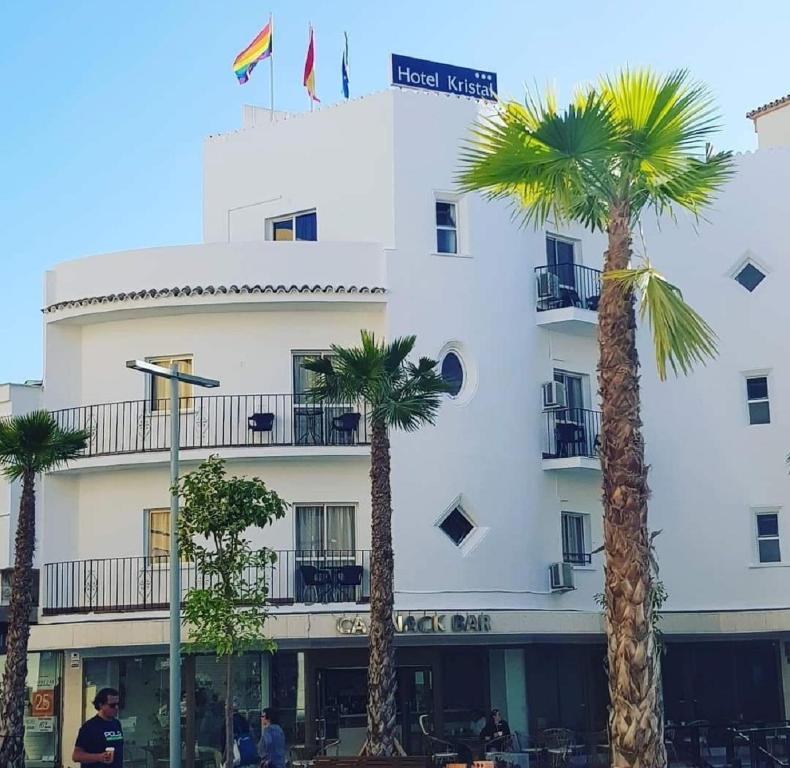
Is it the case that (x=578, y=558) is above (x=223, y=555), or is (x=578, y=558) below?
above

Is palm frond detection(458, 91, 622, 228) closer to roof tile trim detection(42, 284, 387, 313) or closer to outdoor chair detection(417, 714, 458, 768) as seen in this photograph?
roof tile trim detection(42, 284, 387, 313)

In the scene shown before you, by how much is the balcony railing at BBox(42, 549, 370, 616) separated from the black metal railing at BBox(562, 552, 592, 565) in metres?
Result: 4.94

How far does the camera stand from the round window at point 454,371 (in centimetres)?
3027

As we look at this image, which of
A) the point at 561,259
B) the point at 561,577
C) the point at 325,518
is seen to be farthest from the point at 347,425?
the point at 561,259

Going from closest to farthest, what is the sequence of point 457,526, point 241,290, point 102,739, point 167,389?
point 102,739 → point 241,290 → point 457,526 → point 167,389

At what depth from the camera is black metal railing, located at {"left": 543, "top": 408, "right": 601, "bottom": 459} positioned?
31.6 metres

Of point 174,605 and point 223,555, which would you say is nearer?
point 174,605

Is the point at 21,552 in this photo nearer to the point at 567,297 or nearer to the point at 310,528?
the point at 310,528

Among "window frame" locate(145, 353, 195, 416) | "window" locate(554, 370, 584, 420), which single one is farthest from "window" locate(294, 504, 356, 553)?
"window" locate(554, 370, 584, 420)

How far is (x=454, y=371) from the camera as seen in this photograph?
30.4 m

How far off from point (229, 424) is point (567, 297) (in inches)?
304

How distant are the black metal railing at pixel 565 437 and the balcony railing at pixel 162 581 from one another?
4.90 meters

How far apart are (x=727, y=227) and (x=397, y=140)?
8.84 meters

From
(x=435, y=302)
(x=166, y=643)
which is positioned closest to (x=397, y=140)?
(x=435, y=302)
